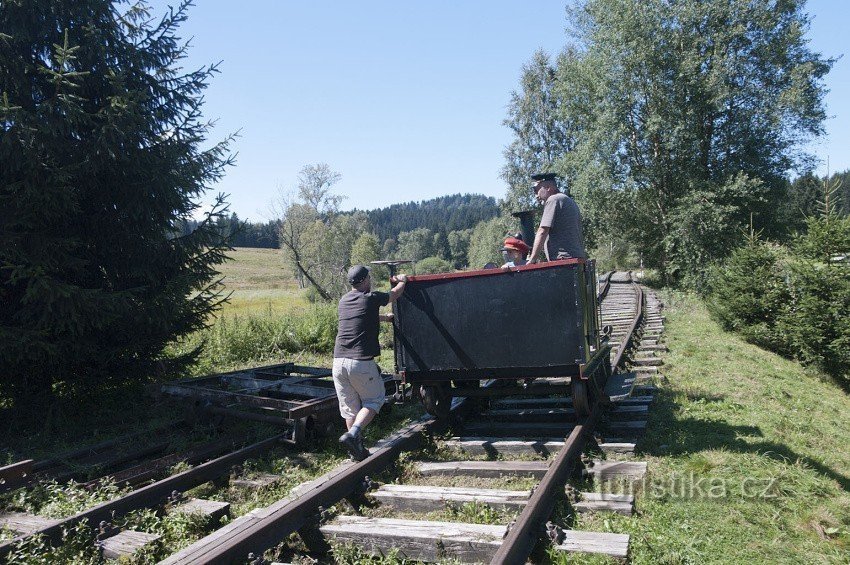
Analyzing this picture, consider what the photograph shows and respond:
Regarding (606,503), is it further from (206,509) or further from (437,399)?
(206,509)

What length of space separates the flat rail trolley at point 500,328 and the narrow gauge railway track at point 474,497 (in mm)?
466

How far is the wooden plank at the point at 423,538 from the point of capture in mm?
3520

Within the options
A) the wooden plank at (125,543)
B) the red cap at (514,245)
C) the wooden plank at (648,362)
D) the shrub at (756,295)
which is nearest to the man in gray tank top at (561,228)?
the red cap at (514,245)

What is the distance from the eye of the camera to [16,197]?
21.6 ft

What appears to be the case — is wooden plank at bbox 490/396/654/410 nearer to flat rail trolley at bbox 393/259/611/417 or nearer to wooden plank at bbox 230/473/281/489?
flat rail trolley at bbox 393/259/611/417

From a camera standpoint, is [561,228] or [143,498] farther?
[561,228]

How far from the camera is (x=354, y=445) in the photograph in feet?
16.3

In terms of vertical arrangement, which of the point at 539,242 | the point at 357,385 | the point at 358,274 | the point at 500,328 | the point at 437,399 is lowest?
the point at 437,399

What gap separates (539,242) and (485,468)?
2.16 meters

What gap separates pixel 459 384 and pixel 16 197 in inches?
215

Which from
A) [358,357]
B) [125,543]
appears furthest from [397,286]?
[125,543]

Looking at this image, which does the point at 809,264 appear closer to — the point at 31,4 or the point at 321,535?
the point at 321,535

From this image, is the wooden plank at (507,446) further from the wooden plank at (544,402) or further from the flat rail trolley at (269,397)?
the flat rail trolley at (269,397)

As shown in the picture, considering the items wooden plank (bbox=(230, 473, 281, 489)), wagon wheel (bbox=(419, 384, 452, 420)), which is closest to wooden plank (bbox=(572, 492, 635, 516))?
wagon wheel (bbox=(419, 384, 452, 420))
